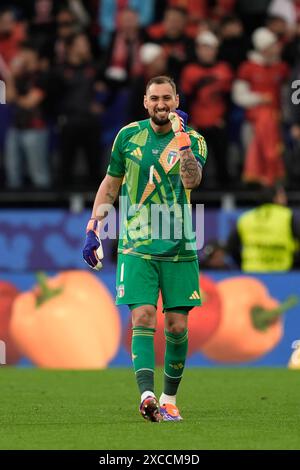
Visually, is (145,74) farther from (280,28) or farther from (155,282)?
(155,282)

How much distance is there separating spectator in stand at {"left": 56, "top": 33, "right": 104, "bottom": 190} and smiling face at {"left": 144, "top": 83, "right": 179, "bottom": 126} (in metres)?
8.96

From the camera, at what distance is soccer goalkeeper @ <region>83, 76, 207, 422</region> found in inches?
365

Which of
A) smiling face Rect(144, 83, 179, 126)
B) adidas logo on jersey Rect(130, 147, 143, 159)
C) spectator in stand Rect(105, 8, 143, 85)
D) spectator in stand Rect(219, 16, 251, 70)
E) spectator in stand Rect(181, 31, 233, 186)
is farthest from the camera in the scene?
spectator in stand Rect(105, 8, 143, 85)

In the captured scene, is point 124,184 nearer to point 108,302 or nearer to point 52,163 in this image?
point 108,302

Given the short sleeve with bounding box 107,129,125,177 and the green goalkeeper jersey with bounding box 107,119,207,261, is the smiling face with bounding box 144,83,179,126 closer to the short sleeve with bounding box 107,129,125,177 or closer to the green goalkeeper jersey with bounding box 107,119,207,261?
the green goalkeeper jersey with bounding box 107,119,207,261

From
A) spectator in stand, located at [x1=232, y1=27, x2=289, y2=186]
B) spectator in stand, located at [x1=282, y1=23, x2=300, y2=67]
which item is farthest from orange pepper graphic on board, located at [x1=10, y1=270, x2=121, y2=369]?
spectator in stand, located at [x1=282, y1=23, x2=300, y2=67]

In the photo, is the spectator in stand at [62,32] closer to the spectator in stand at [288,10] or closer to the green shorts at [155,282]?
the spectator in stand at [288,10]

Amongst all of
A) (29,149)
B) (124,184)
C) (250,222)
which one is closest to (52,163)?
(29,149)

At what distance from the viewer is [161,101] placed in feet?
30.5

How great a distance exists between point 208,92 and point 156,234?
8887mm

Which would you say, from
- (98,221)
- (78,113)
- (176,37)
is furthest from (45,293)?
(98,221)

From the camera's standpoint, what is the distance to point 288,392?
38.8 feet

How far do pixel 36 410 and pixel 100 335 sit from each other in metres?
5.32

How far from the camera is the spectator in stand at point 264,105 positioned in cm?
1806
